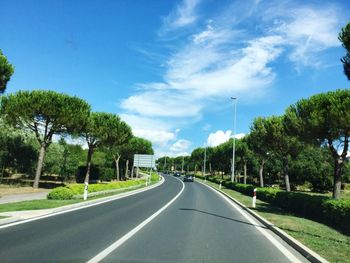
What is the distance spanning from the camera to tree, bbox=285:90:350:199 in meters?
19.5

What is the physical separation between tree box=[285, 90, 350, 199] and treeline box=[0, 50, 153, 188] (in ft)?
54.1

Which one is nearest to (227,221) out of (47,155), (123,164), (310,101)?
(310,101)

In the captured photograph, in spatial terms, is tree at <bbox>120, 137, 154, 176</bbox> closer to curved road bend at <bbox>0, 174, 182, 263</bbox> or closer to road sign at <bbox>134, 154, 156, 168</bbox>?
road sign at <bbox>134, 154, 156, 168</bbox>

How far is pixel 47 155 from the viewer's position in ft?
154

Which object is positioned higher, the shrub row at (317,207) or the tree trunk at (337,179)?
the tree trunk at (337,179)

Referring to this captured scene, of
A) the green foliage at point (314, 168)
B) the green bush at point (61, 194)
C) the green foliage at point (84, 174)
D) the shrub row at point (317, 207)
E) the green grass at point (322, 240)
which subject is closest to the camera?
the green grass at point (322, 240)

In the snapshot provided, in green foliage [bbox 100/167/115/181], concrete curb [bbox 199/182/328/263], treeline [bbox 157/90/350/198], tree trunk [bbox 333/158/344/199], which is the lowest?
concrete curb [bbox 199/182/328/263]

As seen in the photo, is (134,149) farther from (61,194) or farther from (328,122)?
(328,122)

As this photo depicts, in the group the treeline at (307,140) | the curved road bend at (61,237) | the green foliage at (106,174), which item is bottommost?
the curved road bend at (61,237)

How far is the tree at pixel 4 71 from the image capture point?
74.4 ft

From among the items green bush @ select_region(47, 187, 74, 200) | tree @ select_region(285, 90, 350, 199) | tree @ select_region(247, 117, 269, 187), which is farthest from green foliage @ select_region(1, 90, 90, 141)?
tree @ select_region(285, 90, 350, 199)

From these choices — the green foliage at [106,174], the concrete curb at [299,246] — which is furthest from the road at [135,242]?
the green foliage at [106,174]

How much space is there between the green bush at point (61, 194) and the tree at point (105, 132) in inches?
829

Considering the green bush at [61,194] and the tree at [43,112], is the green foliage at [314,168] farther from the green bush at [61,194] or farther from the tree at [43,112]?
the green bush at [61,194]
